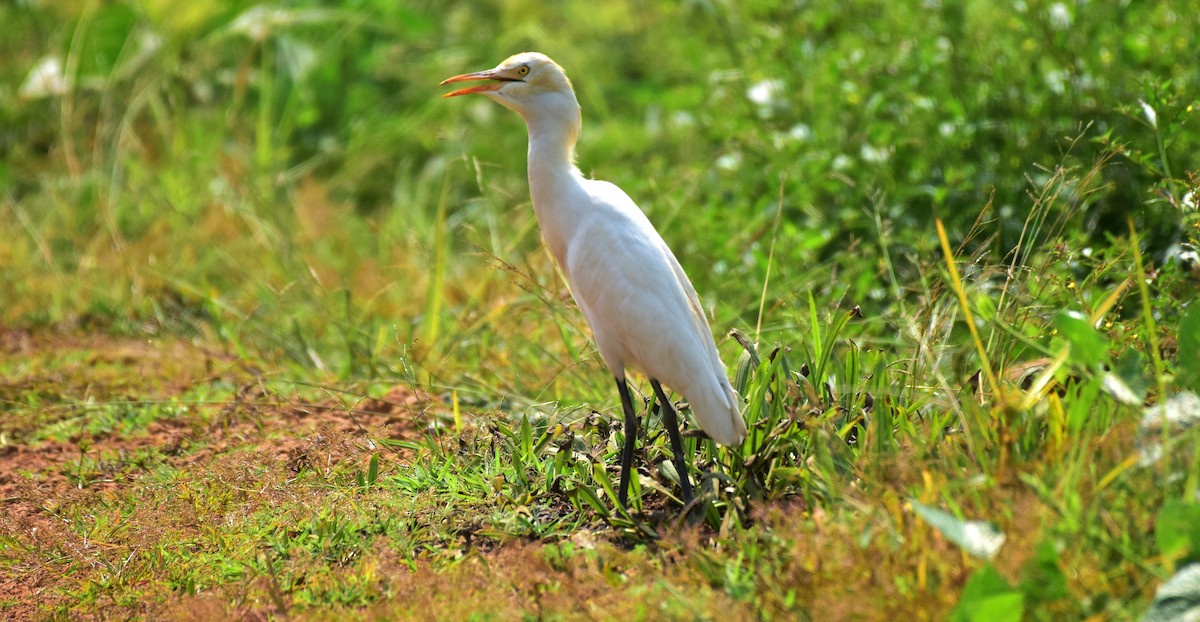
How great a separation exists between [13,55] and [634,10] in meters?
4.01

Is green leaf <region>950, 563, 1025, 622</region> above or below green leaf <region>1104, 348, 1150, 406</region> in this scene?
below

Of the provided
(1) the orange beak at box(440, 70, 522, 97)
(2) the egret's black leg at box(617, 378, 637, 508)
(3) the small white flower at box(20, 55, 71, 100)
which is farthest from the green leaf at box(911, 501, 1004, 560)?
(3) the small white flower at box(20, 55, 71, 100)

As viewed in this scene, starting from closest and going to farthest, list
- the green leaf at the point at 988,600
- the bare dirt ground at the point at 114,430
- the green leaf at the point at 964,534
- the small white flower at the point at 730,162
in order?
the green leaf at the point at 988,600
the green leaf at the point at 964,534
the bare dirt ground at the point at 114,430
the small white flower at the point at 730,162

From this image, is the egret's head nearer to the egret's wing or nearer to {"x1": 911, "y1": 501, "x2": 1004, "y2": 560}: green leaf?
the egret's wing

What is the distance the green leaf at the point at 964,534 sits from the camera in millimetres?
1847

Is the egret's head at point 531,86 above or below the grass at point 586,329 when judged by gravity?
above

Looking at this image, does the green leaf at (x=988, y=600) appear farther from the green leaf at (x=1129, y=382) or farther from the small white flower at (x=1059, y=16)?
the small white flower at (x=1059, y=16)

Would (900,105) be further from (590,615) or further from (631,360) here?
(590,615)

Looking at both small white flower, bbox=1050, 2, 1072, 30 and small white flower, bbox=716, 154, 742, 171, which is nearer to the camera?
small white flower, bbox=1050, 2, 1072, 30

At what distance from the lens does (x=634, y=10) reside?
791 centimetres

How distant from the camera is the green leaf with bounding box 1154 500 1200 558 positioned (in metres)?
1.82

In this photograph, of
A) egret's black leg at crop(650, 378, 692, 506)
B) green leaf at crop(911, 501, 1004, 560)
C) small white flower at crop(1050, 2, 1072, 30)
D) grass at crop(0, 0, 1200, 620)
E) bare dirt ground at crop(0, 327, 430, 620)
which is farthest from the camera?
small white flower at crop(1050, 2, 1072, 30)

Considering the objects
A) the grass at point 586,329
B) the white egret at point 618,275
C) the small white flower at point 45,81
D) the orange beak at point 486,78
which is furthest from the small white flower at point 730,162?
the small white flower at point 45,81

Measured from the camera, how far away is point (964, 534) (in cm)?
186
